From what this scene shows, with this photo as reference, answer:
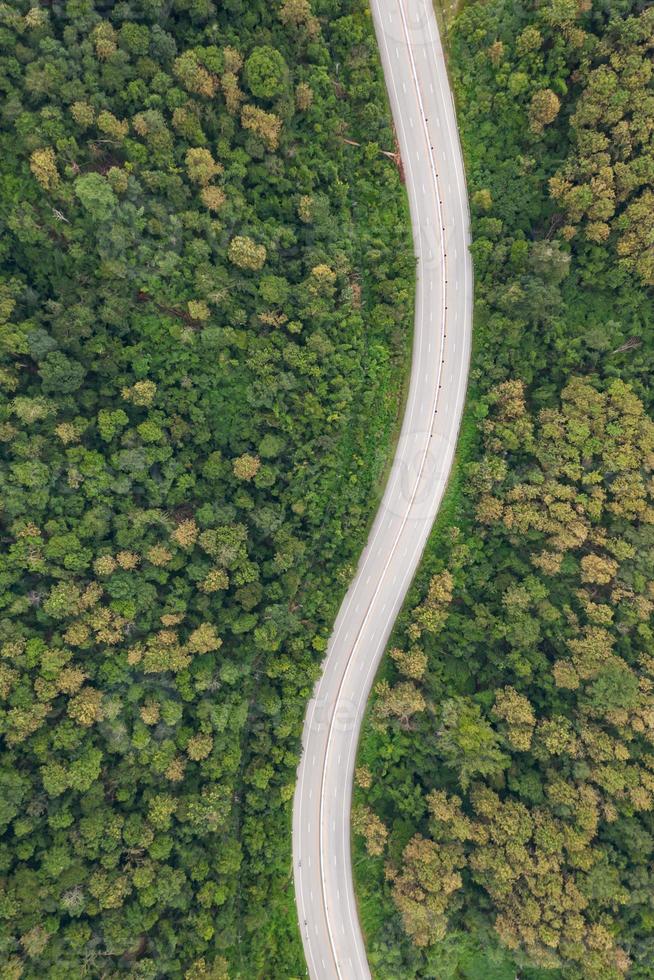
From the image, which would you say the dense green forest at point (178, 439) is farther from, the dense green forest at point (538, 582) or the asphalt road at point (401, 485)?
the dense green forest at point (538, 582)

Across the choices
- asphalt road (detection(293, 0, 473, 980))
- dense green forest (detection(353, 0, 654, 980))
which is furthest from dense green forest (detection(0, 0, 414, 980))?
dense green forest (detection(353, 0, 654, 980))

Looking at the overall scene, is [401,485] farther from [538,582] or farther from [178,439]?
[178,439]

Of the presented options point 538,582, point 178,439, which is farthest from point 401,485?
point 178,439

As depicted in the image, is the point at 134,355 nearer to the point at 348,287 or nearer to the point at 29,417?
the point at 29,417

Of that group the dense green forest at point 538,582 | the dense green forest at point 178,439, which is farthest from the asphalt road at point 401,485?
the dense green forest at point 178,439

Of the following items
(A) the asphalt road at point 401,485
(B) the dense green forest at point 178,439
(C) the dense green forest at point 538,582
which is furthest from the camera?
(A) the asphalt road at point 401,485
